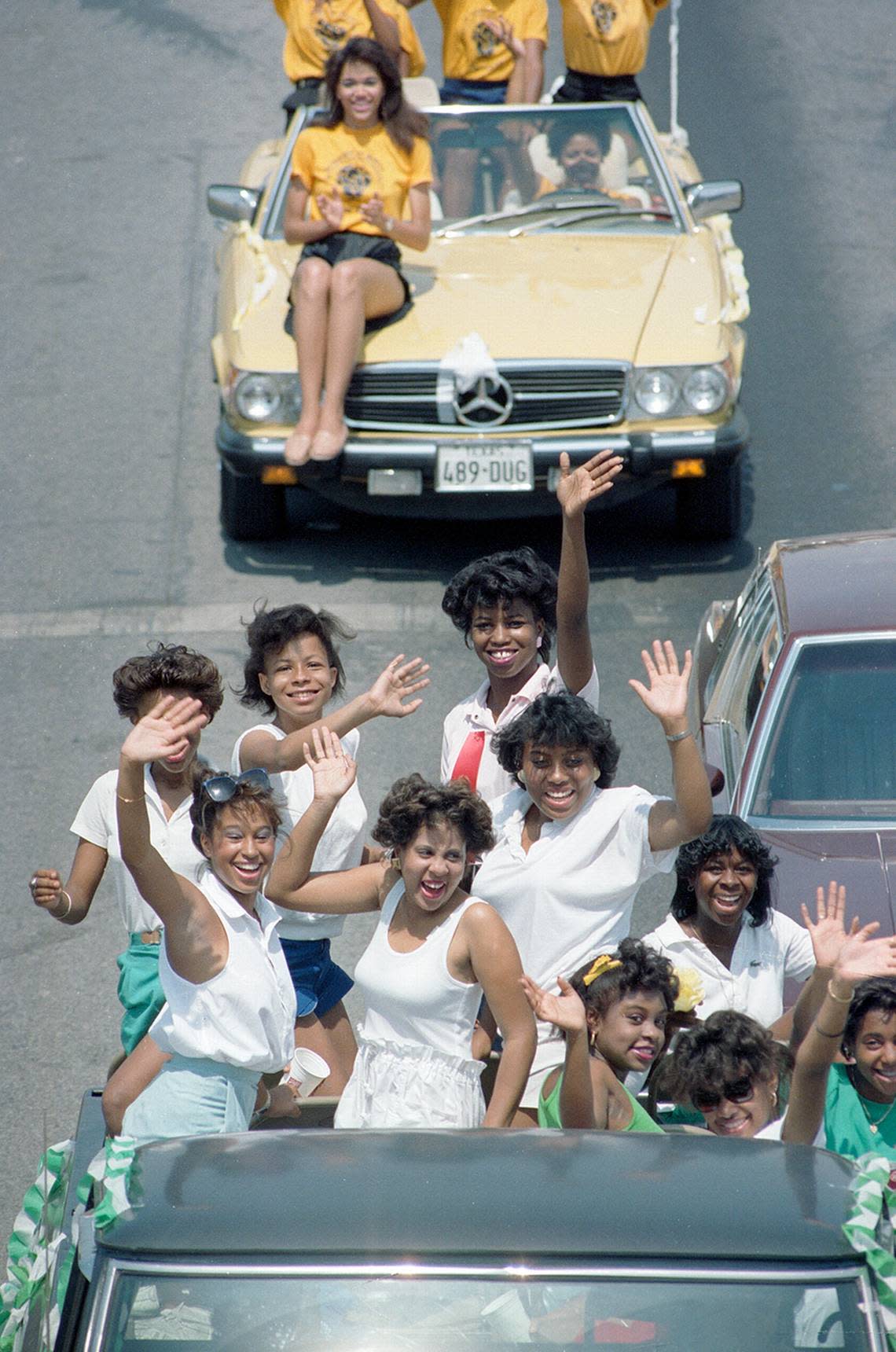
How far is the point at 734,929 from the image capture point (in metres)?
5.29

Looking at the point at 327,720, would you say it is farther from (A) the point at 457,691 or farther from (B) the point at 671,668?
(A) the point at 457,691

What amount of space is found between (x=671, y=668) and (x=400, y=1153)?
189cm

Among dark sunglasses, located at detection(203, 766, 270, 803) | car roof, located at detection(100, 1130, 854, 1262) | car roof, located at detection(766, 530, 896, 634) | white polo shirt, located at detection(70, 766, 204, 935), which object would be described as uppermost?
car roof, located at detection(766, 530, 896, 634)

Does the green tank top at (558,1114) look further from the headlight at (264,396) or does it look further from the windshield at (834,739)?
the headlight at (264,396)

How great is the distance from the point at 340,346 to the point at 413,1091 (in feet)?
17.2

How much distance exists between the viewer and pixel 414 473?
29.9 ft

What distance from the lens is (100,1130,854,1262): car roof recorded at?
10.2ft

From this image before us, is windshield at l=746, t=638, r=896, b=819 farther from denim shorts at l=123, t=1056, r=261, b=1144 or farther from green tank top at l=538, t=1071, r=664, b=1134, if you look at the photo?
denim shorts at l=123, t=1056, r=261, b=1144

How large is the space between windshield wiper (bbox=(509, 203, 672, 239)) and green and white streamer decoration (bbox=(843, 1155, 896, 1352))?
285 inches

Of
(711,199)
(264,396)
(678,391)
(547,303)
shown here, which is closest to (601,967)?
(678,391)

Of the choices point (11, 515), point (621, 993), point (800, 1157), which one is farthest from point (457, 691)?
point (800, 1157)

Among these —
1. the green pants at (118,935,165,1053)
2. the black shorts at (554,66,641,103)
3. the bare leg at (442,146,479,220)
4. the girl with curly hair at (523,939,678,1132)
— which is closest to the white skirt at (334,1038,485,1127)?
the girl with curly hair at (523,939,678,1132)

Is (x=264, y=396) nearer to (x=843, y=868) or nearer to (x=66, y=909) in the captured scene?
(x=843, y=868)

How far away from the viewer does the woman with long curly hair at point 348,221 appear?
29.7ft
